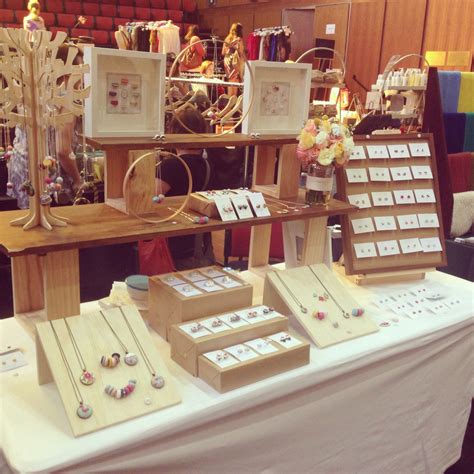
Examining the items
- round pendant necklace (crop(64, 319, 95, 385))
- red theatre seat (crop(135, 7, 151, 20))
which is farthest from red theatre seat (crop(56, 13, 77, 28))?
round pendant necklace (crop(64, 319, 95, 385))

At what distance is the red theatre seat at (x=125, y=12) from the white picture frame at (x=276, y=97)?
9.80 m

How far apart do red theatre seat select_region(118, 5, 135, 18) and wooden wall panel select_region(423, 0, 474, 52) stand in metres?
5.81

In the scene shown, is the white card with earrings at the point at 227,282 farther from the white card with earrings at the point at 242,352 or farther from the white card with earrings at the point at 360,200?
the white card with earrings at the point at 360,200

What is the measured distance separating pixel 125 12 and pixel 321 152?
10032mm

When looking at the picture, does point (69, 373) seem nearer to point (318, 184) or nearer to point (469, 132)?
point (318, 184)

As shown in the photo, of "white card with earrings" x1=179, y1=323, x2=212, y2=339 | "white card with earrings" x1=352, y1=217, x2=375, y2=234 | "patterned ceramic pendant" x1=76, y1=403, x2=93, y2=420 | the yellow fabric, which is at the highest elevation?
the yellow fabric

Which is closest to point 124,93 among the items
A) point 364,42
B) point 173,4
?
point 364,42

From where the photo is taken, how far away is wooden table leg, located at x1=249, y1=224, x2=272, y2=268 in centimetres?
212

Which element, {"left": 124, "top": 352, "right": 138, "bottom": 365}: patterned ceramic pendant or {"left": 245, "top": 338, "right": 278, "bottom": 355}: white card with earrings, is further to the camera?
{"left": 245, "top": 338, "right": 278, "bottom": 355}: white card with earrings

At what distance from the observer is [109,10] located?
1055 cm

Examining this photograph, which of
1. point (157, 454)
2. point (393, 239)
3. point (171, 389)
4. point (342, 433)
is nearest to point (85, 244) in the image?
point (171, 389)

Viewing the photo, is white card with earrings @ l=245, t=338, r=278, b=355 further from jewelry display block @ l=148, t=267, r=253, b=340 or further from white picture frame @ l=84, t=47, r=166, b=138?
white picture frame @ l=84, t=47, r=166, b=138

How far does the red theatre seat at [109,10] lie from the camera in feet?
34.4

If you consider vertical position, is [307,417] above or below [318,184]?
below
